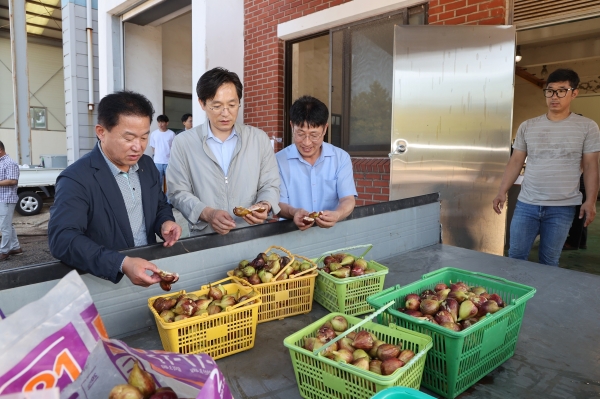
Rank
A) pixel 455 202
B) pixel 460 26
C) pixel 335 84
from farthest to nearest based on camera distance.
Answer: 1. pixel 335 84
2. pixel 455 202
3. pixel 460 26

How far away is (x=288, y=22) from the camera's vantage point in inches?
222

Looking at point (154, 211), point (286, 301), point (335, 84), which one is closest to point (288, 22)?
point (335, 84)

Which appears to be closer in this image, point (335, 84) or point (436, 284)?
point (436, 284)

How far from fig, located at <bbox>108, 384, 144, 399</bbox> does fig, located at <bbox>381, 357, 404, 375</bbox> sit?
0.60 m

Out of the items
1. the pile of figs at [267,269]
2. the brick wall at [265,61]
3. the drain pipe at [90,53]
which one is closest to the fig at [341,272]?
the pile of figs at [267,269]

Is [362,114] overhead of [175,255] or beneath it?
overhead

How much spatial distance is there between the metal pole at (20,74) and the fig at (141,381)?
1228cm

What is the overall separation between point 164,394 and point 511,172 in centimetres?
348

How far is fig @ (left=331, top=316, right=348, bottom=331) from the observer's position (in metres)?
1.32

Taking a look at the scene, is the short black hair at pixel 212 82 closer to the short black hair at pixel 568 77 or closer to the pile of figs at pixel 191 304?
the pile of figs at pixel 191 304

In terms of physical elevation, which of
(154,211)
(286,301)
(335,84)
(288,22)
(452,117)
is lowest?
(286,301)

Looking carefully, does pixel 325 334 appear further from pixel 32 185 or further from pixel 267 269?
pixel 32 185

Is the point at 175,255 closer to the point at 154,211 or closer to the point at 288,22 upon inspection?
the point at 154,211

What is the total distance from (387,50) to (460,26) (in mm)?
1009
